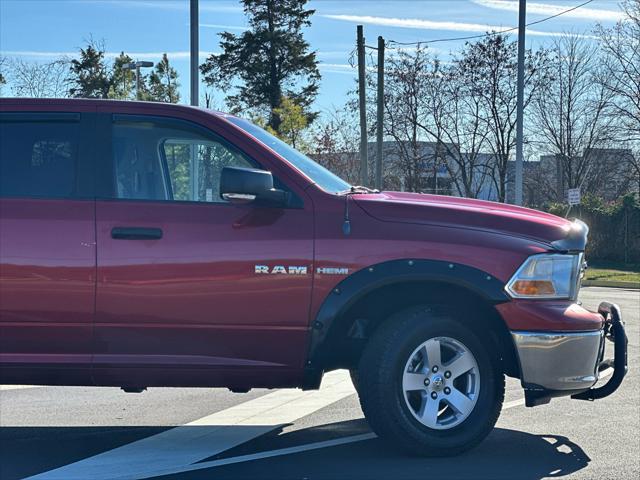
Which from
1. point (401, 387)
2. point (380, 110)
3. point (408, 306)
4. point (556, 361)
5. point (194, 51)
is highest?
point (380, 110)

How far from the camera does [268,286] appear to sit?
195 inches

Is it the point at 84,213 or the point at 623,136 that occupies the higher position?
the point at 623,136

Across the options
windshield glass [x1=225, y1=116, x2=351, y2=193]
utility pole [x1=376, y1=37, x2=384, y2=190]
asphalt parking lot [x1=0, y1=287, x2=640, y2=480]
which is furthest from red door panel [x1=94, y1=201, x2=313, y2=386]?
utility pole [x1=376, y1=37, x2=384, y2=190]

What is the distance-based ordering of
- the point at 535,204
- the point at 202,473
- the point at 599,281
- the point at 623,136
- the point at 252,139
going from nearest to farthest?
1. the point at 202,473
2. the point at 252,139
3. the point at 599,281
4. the point at 623,136
5. the point at 535,204

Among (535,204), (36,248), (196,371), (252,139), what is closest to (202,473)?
(196,371)

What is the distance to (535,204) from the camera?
46.2 m

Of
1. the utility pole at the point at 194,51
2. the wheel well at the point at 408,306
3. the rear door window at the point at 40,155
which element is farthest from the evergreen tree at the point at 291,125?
the wheel well at the point at 408,306

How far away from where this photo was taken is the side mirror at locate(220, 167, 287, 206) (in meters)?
A: 4.86

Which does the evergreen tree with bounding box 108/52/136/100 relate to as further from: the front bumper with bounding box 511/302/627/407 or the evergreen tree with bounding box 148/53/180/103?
the front bumper with bounding box 511/302/627/407

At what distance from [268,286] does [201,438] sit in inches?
51.7

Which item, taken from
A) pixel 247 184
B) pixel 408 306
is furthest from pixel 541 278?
pixel 247 184

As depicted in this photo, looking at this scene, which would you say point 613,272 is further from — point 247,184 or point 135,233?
point 135,233

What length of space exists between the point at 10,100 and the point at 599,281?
22.3 metres

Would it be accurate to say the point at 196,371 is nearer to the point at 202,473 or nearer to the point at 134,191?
the point at 202,473
